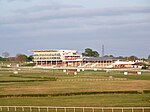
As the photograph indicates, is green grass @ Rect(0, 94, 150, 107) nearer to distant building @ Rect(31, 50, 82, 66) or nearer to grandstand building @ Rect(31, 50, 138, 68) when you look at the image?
grandstand building @ Rect(31, 50, 138, 68)

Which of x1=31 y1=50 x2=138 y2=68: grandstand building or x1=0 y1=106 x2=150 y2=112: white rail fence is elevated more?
x1=31 y1=50 x2=138 y2=68: grandstand building

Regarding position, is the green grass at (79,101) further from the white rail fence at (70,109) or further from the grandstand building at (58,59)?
the grandstand building at (58,59)

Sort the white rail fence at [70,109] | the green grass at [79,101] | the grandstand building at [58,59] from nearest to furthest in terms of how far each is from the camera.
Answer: the white rail fence at [70,109] → the green grass at [79,101] → the grandstand building at [58,59]

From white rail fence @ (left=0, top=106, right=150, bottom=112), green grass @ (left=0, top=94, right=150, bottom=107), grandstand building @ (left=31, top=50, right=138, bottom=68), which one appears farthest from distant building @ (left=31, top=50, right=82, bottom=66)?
white rail fence @ (left=0, top=106, right=150, bottom=112)

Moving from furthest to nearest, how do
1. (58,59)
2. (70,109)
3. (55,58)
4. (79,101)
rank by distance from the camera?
(55,58), (58,59), (79,101), (70,109)

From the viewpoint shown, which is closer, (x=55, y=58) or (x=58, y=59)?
(x=58, y=59)

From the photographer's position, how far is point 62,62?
179875mm

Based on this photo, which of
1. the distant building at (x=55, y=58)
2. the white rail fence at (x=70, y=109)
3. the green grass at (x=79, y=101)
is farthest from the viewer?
the distant building at (x=55, y=58)

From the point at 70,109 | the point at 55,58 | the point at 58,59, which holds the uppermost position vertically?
the point at 55,58

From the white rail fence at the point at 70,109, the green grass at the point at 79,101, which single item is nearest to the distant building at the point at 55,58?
the green grass at the point at 79,101

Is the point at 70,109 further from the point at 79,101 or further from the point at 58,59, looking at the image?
the point at 58,59

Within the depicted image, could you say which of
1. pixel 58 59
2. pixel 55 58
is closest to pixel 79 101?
pixel 58 59

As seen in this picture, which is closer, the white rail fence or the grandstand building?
the white rail fence

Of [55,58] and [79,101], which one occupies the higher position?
[55,58]
